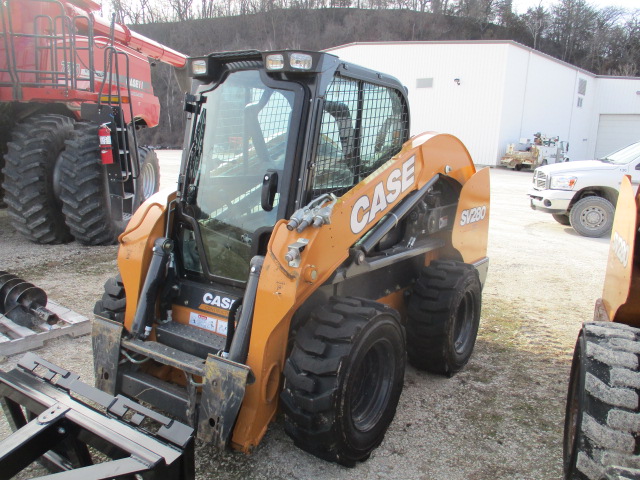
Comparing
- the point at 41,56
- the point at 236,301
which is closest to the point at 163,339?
the point at 236,301

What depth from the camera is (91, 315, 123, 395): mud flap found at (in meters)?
3.16

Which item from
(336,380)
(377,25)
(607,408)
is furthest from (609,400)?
(377,25)

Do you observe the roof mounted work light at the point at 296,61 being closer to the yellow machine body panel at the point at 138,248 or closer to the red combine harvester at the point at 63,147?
the yellow machine body panel at the point at 138,248

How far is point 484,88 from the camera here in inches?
995

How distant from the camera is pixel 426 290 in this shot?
3.97 meters

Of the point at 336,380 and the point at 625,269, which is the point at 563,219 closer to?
the point at 625,269

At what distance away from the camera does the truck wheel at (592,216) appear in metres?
9.80

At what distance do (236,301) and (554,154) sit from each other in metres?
24.1

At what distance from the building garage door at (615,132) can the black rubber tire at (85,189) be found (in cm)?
3175

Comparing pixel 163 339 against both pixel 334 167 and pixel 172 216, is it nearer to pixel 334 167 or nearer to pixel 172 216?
pixel 172 216

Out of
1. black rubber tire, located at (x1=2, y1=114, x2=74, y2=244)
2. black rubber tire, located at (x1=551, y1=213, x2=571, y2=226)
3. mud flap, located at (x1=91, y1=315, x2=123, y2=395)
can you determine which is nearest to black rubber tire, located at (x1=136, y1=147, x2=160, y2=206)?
black rubber tire, located at (x1=2, y1=114, x2=74, y2=244)

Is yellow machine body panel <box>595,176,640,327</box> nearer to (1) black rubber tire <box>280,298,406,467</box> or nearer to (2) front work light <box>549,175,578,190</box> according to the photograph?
(1) black rubber tire <box>280,298,406,467</box>

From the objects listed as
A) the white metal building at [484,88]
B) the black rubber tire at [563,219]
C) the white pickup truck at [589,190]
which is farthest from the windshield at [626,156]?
the white metal building at [484,88]

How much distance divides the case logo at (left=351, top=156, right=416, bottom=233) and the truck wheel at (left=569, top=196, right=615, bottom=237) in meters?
7.41
